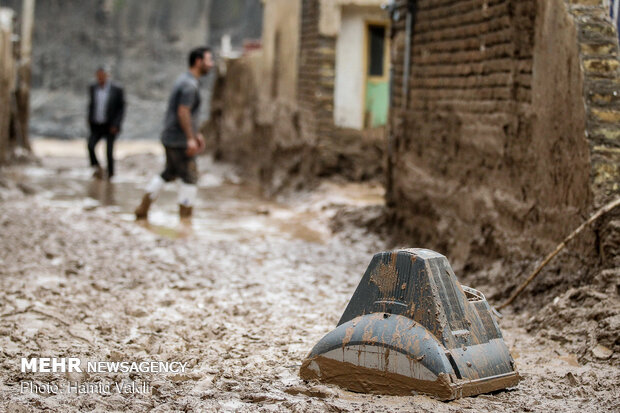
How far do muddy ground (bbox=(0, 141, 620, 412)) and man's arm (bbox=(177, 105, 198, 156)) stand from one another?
803 mm

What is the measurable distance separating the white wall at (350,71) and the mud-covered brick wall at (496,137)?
3.56 meters

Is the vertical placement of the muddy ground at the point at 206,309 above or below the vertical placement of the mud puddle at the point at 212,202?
above

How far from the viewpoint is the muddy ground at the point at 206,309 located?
3496 mm

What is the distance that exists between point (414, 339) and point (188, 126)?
5970 mm

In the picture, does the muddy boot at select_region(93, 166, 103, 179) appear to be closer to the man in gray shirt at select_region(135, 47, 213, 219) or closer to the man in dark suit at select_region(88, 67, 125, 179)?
the man in dark suit at select_region(88, 67, 125, 179)

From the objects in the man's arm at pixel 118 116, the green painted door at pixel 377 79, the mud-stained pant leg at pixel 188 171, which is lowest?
the mud-stained pant leg at pixel 188 171

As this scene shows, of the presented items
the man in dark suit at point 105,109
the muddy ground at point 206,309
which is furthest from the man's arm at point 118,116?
the muddy ground at point 206,309

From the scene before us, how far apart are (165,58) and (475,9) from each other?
2166 cm

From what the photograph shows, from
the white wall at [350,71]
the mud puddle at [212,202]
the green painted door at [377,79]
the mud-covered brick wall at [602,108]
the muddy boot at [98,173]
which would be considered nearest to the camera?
the mud-covered brick wall at [602,108]

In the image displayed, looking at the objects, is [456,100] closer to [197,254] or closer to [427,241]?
[427,241]

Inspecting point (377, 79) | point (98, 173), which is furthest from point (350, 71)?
point (98, 173)

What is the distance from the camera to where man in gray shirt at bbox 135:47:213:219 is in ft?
29.5

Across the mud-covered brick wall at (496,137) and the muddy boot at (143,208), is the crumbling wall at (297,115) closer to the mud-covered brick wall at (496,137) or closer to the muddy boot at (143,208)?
the muddy boot at (143,208)

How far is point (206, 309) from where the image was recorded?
541cm
